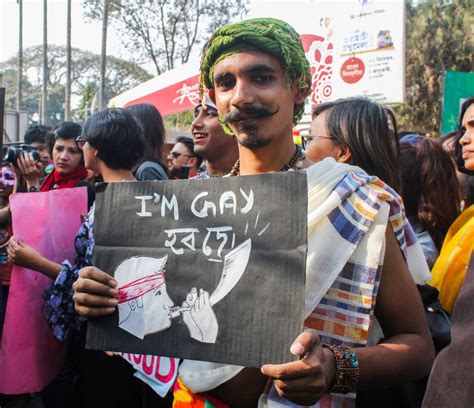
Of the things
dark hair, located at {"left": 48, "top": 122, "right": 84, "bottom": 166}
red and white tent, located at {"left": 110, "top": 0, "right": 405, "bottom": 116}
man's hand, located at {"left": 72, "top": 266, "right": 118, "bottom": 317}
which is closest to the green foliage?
red and white tent, located at {"left": 110, "top": 0, "right": 405, "bottom": 116}

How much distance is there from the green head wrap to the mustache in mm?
120

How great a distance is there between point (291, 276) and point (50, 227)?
1.96 metres

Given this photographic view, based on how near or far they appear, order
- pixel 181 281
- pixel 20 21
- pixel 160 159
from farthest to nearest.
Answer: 1. pixel 20 21
2. pixel 160 159
3. pixel 181 281

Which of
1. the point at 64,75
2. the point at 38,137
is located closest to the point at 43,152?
the point at 38,137

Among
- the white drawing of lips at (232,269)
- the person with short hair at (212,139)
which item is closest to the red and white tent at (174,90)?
the person with short hair at (212,139)

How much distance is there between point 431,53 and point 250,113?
18592 mm

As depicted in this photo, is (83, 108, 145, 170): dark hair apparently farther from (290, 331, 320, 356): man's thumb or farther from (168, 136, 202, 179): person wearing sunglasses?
(168, 136, 202, 179): person wearing sunglasses

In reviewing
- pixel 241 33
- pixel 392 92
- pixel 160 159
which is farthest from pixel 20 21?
pixel 241 33

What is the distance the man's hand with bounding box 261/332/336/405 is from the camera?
1.15m

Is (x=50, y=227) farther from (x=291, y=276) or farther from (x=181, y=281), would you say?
(x=291, y=276)

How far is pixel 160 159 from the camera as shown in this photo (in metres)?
3.65

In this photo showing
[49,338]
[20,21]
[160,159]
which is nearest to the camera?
[49,338]

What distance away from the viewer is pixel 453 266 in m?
2.40

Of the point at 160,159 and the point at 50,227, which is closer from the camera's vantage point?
the point at 50,227
